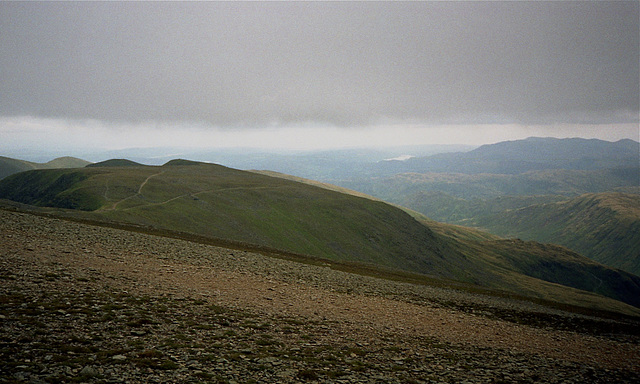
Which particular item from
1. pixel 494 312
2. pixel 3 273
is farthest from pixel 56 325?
pixel 494 312

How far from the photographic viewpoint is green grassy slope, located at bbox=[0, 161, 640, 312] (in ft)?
325

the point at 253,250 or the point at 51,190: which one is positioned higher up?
the point at 51,190

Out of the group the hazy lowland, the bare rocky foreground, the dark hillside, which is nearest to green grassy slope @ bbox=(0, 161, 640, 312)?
the dark hillside

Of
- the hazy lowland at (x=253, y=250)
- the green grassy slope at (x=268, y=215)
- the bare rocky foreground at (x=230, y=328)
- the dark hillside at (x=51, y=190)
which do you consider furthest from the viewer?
the dark hillside at (x=51, y=190)

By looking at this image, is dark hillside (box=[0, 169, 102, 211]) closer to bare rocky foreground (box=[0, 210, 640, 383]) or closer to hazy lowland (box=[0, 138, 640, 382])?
hazy lowland (box=[0, 138, 640, 382])

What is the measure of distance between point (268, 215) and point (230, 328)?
10697 cm

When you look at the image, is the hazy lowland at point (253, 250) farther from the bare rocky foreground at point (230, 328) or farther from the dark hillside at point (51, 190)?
the dark hillside at point (51, 190)

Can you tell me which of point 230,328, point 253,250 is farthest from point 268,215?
point 230,328

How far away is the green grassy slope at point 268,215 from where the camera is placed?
9894 centimetres

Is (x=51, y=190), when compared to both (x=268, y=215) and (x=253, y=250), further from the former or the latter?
(x=253, y=250)

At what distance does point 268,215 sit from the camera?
126250 mm

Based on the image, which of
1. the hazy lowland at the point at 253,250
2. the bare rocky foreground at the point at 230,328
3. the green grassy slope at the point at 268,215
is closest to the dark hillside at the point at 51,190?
the green grassy slope at the point at 268,215

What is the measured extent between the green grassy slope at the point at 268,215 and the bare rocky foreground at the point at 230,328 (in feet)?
159

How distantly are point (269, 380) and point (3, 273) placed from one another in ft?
61.9
